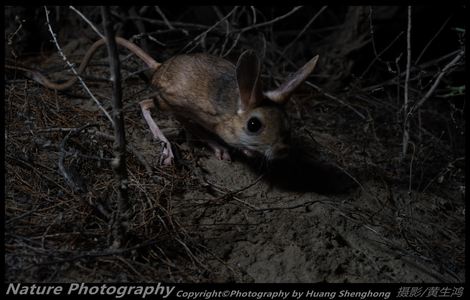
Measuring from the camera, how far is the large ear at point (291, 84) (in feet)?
11.2

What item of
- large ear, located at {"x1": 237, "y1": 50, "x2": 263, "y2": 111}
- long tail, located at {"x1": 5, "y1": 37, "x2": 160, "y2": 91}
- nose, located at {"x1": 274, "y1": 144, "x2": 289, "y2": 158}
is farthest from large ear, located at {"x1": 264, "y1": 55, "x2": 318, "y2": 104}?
long tail, located at {"x1": 5, "y1": 37, "x2": 160, "y2": 91}

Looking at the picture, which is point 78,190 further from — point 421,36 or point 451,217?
point 421,36

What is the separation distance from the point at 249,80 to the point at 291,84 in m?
0.31

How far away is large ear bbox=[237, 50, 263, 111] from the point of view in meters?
3.24

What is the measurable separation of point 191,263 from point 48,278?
73 cm

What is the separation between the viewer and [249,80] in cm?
339

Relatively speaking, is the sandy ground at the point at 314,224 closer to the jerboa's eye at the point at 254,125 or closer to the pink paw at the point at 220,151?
the pink paw at the point at 220,151

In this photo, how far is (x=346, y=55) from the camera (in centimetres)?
554

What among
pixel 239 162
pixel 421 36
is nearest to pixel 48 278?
pixel 239 162

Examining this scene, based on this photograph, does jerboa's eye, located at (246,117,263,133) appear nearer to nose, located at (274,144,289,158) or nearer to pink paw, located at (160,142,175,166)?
nose, located at (274,144,289,158)

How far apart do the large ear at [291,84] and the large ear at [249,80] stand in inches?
5.4

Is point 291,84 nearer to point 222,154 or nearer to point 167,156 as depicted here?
point 222,154

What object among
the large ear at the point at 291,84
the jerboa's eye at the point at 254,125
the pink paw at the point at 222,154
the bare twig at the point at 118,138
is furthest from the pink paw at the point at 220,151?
the bare twig at the point at 118,138

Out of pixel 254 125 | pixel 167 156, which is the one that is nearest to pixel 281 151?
pixel 254 125
